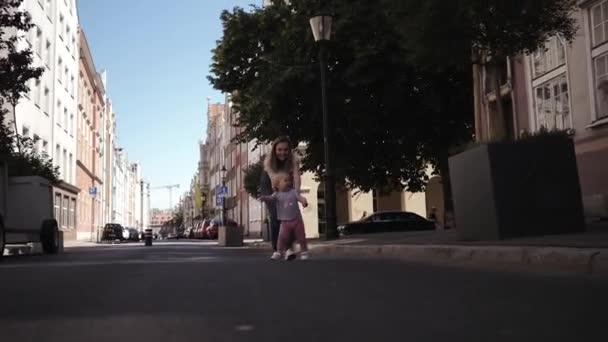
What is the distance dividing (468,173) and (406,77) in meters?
10.6

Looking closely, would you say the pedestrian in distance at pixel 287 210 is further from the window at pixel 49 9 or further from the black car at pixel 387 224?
the window at pixel 49 9

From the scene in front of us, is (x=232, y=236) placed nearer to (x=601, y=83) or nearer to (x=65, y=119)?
(x=601, y=83)

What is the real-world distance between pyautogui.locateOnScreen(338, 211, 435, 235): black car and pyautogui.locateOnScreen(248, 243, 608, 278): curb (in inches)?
749

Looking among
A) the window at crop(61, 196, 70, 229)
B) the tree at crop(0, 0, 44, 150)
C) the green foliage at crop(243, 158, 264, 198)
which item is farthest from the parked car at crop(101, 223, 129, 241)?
the tree at crop(0, 0, 44, 150)

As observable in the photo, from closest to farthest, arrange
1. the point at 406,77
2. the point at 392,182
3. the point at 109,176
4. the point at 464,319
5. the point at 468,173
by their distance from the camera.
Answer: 1. the point at 464,319
2. the point at 468,173
3. the point at 406,77
4. the point at 392,182
5. the point at 109,176

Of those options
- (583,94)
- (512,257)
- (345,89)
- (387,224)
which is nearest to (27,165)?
(345,89)

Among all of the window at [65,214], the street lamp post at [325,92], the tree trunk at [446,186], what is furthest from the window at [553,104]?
the window at [65,214]

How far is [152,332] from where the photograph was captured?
4.17 metres

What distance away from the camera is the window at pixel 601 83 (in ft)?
52.6

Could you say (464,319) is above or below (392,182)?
below

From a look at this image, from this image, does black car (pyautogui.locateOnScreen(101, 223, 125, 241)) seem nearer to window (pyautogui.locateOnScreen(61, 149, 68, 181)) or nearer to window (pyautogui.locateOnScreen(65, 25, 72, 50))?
window (pyautogui.locateOnScreen(61, 149, 68, 181))

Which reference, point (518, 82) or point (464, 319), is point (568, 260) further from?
point (518, 82)

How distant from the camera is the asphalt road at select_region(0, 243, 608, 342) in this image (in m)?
4.09

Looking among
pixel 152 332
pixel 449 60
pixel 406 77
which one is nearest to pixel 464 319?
pixel 152 332
